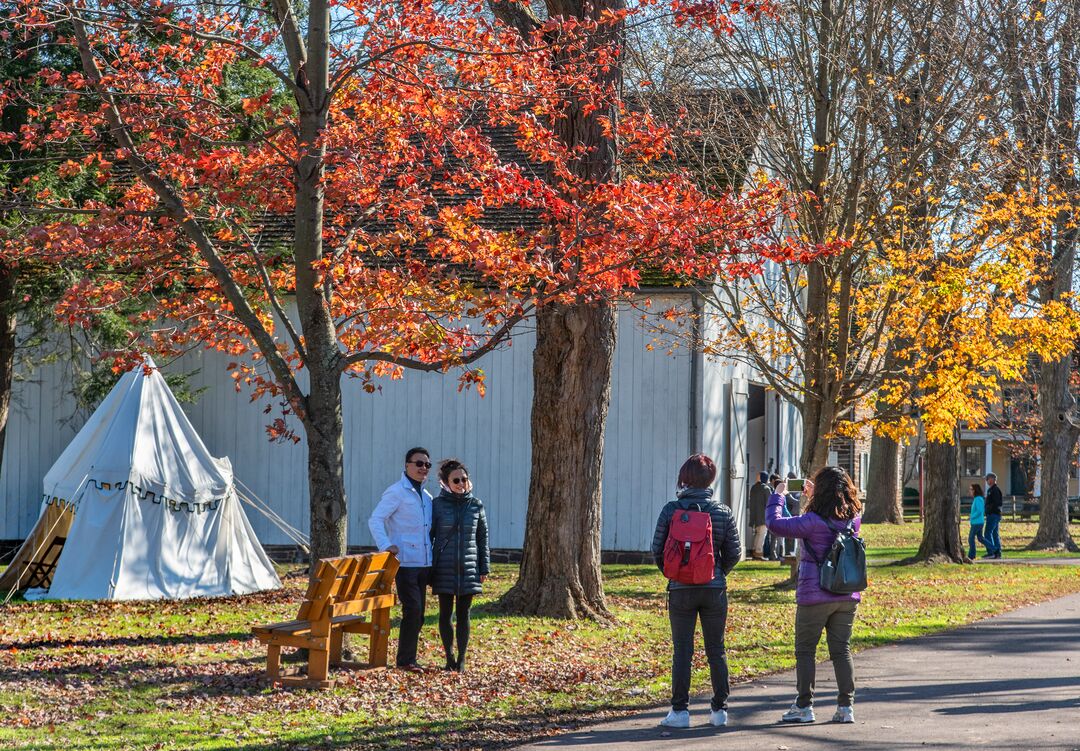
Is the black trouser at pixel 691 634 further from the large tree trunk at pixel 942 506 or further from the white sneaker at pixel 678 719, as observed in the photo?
the large tree trunk at pixel 942 506

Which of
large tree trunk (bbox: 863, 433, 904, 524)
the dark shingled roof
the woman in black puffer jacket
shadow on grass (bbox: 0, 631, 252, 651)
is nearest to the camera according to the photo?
the woman in black puffer jacket

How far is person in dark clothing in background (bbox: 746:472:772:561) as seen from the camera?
24.8 m

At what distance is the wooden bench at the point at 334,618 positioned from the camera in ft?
32.7

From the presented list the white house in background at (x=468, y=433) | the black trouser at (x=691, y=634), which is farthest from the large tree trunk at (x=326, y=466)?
the white house in background at (x=468, y=433)

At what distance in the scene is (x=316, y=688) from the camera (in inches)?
392

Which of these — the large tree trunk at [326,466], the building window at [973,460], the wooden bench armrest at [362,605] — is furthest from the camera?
the building window at [973,460]

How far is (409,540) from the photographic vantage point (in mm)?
10836

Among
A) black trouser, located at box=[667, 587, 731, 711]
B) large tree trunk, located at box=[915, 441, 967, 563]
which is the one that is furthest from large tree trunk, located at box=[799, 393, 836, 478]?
black trouser, located at box=[667, 587, 731, 711]

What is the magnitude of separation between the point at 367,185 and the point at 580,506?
13.9ft

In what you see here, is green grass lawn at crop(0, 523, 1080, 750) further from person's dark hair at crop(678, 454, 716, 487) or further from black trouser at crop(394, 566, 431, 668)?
person's dark hair at crop(678, 454, 716, 487)

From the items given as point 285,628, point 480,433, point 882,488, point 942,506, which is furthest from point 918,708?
point 882,488

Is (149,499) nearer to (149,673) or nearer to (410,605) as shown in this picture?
(149,673)

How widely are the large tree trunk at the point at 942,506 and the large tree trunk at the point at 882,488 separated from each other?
55.7 ft

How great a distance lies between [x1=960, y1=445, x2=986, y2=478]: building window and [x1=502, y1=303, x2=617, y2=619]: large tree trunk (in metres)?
60.9
